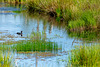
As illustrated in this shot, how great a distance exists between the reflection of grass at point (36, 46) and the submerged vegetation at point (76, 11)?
4.74 metres

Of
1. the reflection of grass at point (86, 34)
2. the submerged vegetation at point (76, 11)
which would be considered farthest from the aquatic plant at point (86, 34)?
the submerged vegetation at point (76, 11)

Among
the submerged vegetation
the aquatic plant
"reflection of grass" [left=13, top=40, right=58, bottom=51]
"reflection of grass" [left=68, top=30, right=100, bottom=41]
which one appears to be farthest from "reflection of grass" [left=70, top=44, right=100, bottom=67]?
the submerged vegetation

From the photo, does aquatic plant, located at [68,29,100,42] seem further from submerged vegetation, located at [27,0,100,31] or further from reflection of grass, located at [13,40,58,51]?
reflection of grass, located at [13,40,58,51]

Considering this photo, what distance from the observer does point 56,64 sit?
879 centimetres

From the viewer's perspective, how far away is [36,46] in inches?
426

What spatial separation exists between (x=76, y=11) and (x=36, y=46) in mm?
7693

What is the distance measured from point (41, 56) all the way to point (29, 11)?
1806 cm

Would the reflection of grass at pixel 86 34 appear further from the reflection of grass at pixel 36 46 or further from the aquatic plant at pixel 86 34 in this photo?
the reflection of grass at pixel 36 46

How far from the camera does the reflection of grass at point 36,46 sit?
1049cm

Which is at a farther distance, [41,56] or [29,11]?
[29,11]

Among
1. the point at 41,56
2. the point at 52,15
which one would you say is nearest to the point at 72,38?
the point at 41,56

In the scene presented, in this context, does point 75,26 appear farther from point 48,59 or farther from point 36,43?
point 48,59

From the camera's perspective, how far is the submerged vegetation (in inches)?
629

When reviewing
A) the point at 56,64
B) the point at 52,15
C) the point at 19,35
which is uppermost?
the point at 52,15
